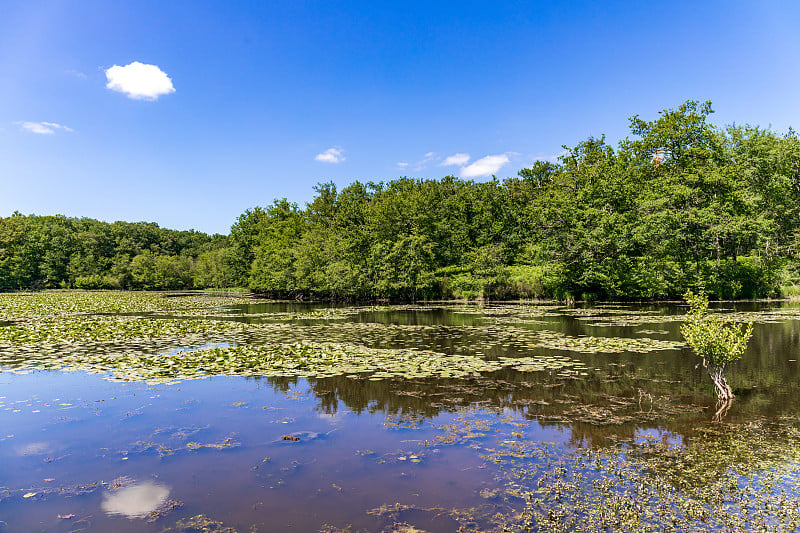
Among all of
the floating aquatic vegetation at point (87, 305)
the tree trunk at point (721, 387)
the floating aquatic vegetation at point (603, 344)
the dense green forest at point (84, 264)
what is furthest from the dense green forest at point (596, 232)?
the dense green forest at point (84, 264)

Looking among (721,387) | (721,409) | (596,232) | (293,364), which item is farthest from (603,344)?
Result: (596,232)

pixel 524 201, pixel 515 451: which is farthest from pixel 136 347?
pixel 524 201

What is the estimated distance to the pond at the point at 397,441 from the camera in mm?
5117

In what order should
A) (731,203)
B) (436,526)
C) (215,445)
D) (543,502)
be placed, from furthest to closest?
(731,203), (215,445), (543,502), (436,526)

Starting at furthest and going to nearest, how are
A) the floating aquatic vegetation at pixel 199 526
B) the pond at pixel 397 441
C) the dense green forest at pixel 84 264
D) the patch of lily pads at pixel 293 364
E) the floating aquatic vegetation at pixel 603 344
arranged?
the dense green forest at pixel 84 264
the floating aquatic vegetation at pixel 603 344
the patch of lily pads at pixel 293 364
the pond at pixel 397 441
the floating aquatic vegetation at pixel 199 526

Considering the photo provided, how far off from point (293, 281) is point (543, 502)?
2029 inches

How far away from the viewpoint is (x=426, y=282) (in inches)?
1709

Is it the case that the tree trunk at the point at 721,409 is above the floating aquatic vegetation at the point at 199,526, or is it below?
above

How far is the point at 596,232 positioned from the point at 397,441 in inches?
1390

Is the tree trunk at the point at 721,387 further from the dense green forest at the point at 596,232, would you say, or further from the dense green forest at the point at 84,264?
the dense green forest at the point at 84,264

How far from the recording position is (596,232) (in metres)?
38.3

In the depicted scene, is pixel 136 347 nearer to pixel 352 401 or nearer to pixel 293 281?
pixel 352 401

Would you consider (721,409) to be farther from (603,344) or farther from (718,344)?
(603,344)

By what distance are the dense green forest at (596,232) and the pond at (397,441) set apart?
2466cm
